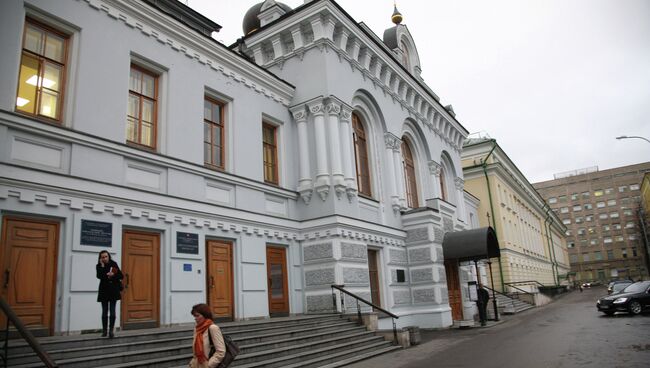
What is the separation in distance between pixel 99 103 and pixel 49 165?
1.81m

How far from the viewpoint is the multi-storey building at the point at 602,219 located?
92.9 m

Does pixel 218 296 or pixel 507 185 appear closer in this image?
pixel 218 296

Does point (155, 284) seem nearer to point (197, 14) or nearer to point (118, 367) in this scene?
point (118, 367)

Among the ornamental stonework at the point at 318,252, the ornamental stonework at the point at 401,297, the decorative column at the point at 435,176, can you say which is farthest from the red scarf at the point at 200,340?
the decorative column at the point at 435,176

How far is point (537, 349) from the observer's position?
38.5ft

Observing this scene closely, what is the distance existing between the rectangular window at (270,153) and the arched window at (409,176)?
24.0 feet

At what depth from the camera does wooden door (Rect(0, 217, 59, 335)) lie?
8273mm

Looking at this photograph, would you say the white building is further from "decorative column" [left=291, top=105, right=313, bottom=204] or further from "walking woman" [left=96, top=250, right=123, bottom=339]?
"walking woman" [left=96, top=250, right=123, bottom=339]

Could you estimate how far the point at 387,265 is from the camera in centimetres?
1741

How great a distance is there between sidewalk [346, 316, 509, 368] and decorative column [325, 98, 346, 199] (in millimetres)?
5023

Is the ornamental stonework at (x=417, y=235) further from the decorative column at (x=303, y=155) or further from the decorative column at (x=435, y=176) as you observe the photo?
the decorative column at (x=303, y=155)

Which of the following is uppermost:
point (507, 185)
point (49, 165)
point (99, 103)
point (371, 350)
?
point (507, 185)

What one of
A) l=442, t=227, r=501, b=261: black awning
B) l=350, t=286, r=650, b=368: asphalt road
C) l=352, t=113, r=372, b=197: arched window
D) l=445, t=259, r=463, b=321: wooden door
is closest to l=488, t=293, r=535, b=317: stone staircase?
l=445, t=259, r=463, b=321: wooden door

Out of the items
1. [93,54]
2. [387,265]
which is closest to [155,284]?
[93,54]
